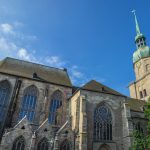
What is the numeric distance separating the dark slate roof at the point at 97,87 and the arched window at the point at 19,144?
9518mm

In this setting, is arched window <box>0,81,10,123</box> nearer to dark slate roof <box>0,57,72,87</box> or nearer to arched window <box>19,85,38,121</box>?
dark slate roof <box>0,57,72,87</box>

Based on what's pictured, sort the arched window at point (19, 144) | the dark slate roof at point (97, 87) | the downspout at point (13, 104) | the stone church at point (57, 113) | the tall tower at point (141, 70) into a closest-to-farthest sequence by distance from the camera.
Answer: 1. the arched window at point (19, 144)
2. the stone church at point (57, 113)
3. the downspout at point (13, 104)
4. the dark slate roof at point (97, 87)
5. the tall tower at point (141, 70)

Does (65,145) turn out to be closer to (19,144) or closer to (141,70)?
(19,144)

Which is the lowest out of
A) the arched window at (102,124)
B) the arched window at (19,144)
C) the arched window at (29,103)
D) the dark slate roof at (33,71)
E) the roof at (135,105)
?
the arched window at (19,144)

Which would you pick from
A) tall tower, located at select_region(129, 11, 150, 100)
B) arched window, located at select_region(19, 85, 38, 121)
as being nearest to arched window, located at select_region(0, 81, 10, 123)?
arched window, located at select_region(19, 85, 38, 121)

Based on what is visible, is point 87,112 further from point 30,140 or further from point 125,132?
point 30,140

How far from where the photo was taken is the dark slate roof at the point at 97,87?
2438 cm

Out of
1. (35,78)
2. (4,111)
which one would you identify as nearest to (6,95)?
(4,111)

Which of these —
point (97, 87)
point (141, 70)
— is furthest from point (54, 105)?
point (141, 70)

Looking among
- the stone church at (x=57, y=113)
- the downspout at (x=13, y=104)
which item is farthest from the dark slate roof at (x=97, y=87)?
the downspout at (x=13, y=104)

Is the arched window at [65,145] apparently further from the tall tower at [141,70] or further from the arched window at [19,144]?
the tall tower at [141,70]

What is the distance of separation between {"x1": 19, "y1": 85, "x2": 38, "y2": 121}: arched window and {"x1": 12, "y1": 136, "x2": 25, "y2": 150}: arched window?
4.53 m

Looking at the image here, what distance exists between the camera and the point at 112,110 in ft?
78.1

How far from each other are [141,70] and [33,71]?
21.3 meters
